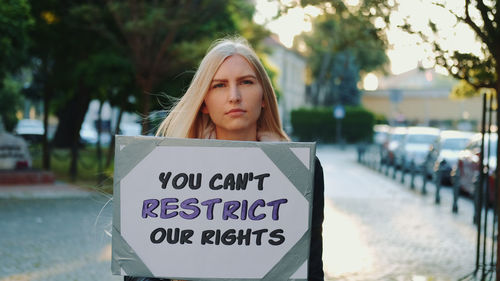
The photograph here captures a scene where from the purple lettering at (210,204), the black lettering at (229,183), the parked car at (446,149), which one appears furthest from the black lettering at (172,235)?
the parked car at (446,149)

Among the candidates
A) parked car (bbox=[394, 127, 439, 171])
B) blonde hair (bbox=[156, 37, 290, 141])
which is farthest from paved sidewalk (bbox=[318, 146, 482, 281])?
parked car (bbox=[394, 127, 439, 171])

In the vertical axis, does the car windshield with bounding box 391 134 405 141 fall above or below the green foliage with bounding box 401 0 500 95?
below

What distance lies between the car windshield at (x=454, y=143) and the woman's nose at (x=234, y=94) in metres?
22.1

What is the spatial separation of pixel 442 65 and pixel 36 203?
9.41 meters

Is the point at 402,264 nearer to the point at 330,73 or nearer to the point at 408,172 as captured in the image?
the point at 408,172

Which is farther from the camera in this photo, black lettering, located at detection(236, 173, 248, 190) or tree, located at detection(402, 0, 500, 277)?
tree, located at detection(402, 0, 500, 277)

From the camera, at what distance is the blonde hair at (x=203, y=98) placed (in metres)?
2.59

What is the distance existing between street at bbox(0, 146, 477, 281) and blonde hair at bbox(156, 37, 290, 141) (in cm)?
40

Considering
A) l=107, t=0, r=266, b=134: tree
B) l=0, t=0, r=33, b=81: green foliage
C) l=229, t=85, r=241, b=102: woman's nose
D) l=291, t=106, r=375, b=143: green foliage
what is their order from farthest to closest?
l=291, t=106, r=375, b=143: green foliage
l=107, t=0, r=266, b=134: tree
l=0, t=0, r=33, b=81: green foliage
l=229, t=85, r=241, b=102: woman's nose

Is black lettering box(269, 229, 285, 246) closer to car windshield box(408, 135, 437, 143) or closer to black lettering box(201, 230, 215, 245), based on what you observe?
black lettering box(201, 230, 215, 245)

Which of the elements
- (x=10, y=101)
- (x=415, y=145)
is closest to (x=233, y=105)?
(x=415, y=145)

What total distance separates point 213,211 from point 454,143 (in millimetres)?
22577

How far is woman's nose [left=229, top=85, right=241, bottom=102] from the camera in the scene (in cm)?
252

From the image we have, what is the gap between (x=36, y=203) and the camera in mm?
14164
